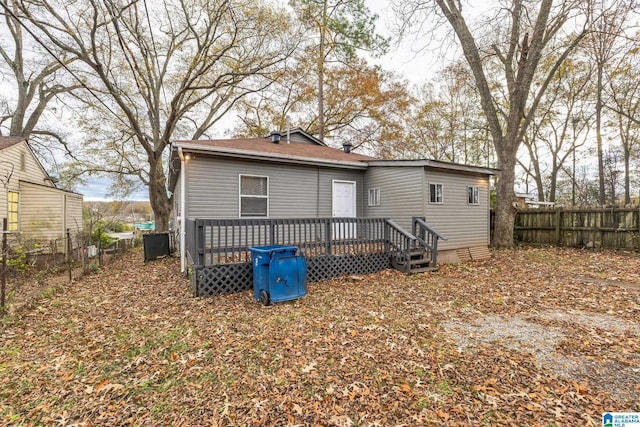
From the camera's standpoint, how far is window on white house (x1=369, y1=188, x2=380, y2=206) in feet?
33.1

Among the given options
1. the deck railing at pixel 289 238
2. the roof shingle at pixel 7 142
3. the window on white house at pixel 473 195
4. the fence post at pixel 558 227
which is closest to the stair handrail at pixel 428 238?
the deck railing at pixel 289 238


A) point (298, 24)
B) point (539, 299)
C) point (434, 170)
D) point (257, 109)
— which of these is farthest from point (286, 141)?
point (539, 299)

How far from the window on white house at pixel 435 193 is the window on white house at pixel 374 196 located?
174 cm

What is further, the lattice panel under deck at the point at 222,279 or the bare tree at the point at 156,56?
the bare tree at the point at 156,56

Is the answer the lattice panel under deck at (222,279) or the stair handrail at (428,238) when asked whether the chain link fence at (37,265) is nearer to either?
the lattice panel under deck at (222,279)

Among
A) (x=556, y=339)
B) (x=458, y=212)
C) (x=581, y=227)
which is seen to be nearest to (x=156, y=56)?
(x=458, y=212)

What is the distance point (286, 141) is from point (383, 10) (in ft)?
22.2

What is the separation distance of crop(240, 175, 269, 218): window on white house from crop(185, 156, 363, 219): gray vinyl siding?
13 centimetres

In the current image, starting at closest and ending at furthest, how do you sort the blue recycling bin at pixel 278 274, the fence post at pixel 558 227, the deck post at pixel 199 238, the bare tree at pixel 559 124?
the blue recycling bin at pixel 278 274 < the deck post at pixel 199 238 < the fence post at pixel 558 227 < the bare tree at pixel 559 124

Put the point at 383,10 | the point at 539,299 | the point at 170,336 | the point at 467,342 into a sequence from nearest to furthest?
the point at 467,342, the point at 170,336, the point at 539,299, the point at 383,10

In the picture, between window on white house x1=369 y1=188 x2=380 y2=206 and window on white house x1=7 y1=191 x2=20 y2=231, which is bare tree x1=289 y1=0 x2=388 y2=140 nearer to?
window on white house x1=369 y1=188 x2=380 y2=206

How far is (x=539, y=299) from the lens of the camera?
534cm

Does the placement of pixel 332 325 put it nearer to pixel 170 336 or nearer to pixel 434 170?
pixel 170 336

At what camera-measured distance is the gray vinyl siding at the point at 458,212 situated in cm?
928
